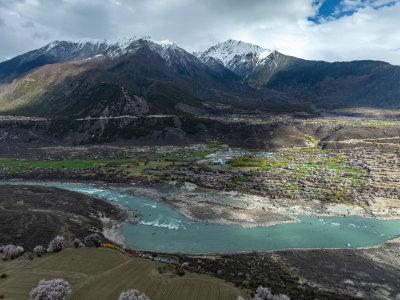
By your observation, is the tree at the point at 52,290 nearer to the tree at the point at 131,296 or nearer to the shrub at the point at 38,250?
the tree at the point at 131,296

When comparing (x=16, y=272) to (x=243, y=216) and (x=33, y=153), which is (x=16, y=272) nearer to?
(x=243, y=216)

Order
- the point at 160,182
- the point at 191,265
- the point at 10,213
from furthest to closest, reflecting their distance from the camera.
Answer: the point at 160,182 < the point at 10,213 < the point at 191,265

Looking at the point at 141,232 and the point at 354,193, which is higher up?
the point at 354,193

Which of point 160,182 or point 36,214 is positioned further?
point 160,182

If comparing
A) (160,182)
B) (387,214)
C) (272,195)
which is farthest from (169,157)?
(387,214)

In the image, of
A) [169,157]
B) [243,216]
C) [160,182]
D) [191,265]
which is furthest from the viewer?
[169,157]
